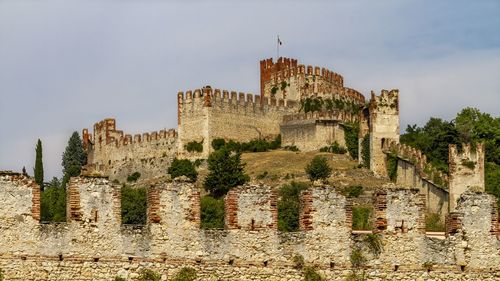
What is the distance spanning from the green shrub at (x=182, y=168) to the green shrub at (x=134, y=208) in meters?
19.0

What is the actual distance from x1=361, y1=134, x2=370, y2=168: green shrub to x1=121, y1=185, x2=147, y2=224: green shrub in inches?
811

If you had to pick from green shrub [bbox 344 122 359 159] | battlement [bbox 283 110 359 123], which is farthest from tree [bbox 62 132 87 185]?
green shrub [bbox 344 122 359 159]

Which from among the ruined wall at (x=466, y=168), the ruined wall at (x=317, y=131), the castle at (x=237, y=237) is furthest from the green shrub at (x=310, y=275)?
the ruined wall at (x=317, y=131)

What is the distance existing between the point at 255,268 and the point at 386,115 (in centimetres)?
5958

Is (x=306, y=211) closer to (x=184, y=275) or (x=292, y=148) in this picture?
(x=184, y=275)

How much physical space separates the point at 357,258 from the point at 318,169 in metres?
55.3

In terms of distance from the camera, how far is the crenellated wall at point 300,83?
358 feet

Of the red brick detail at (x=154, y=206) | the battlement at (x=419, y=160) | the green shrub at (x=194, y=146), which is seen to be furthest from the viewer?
the green shrub at (x=194, y=146)

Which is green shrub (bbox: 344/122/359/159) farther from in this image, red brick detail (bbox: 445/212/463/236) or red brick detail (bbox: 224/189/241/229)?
red brick detail (bbox: 224/189/241/229)

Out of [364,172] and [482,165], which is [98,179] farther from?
[364,172]

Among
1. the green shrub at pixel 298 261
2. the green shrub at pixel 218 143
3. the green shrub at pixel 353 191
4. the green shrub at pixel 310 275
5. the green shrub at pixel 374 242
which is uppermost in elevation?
the green shrub at pixel 218 143

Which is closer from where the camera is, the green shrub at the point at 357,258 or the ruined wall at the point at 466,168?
the green shrub at the point at 357,258

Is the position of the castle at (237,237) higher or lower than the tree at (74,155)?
lower

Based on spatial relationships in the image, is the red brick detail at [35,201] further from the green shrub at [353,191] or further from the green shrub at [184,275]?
the green shrub at [353,191]
